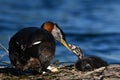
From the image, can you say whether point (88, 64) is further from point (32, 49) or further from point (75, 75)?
point (32, 49)

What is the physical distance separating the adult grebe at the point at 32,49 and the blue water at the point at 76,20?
634 cm

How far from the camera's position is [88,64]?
11469mm

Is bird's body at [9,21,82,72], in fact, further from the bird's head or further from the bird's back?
the bird's head

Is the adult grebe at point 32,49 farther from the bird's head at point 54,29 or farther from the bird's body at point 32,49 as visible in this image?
the bird's head at point 54,29

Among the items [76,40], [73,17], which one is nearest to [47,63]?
[76,40]

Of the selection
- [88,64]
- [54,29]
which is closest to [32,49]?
[88,64]

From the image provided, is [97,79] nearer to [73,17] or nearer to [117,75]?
[117,75]

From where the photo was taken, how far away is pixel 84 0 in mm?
36188

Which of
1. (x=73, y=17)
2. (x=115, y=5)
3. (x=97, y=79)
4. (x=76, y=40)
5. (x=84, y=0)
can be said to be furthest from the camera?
(x=84, y=0)

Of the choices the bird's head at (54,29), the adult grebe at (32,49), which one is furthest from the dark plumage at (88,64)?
the bird's head at (54,29)

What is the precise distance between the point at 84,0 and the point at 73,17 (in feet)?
19.8

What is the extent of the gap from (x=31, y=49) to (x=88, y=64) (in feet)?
3.37

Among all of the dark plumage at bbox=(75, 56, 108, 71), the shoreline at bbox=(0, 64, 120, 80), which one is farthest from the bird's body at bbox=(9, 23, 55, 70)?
the dark plumage at bbox=(75, 56, 108, 71)

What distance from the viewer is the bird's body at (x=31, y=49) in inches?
431
